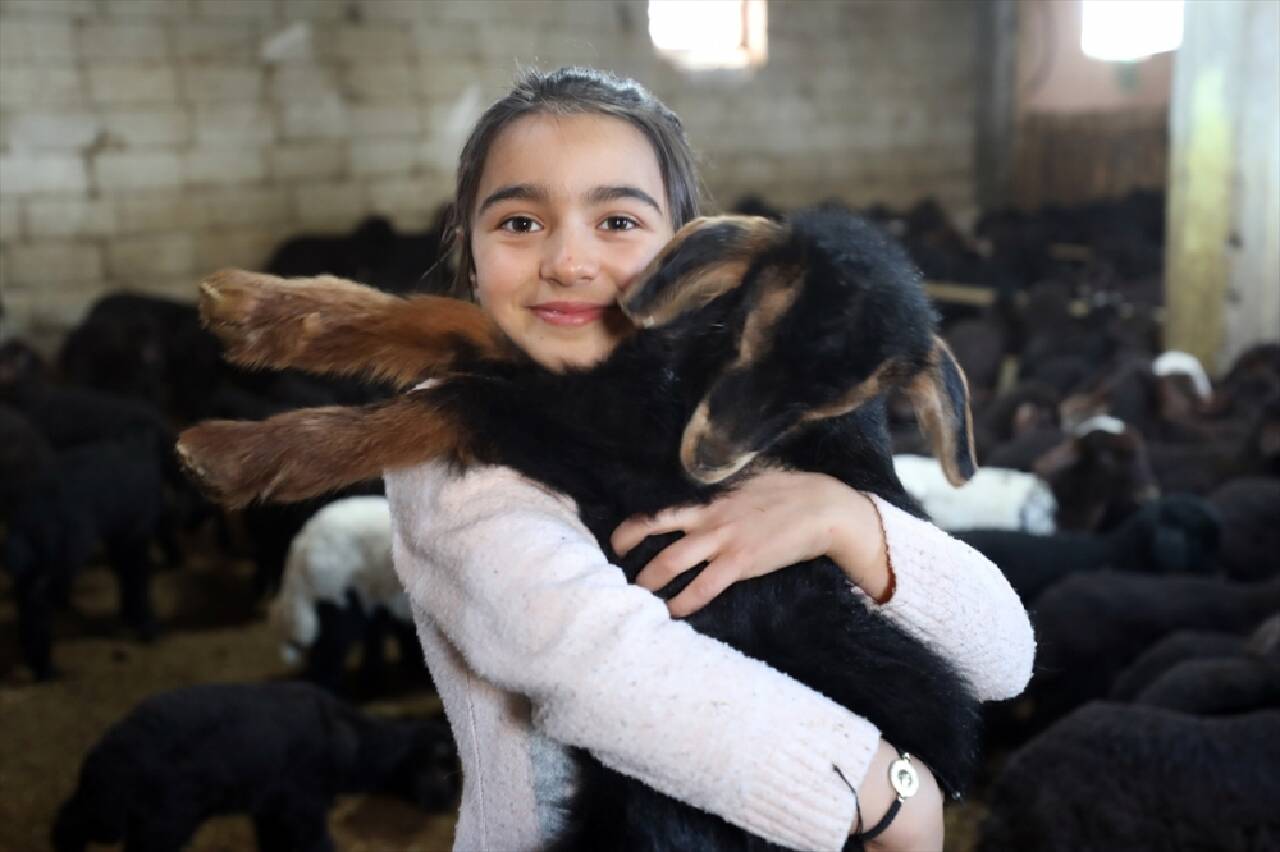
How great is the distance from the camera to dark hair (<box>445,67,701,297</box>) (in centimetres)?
153

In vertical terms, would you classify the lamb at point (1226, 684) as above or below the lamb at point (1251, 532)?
above

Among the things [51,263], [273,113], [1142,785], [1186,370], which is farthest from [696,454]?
[273,113]

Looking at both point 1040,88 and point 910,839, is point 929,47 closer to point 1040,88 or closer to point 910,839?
point 1040,88

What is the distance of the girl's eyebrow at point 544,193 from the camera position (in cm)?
146

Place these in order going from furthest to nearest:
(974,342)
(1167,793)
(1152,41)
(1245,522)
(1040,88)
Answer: (1040,88), (1152,41), (974,342), (1245,522), (1167,793)

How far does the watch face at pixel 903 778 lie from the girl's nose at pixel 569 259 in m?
0.64

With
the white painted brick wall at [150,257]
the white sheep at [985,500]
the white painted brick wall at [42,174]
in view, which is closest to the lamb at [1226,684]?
the white sheep at [985,500]

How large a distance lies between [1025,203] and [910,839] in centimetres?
1540

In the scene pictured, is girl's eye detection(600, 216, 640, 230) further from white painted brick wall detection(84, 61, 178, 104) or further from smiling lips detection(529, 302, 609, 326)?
white painted brick wall detection(84, 61, 178, 104)

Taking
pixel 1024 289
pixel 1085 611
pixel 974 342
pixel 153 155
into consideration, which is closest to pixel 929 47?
pixel 1024 289

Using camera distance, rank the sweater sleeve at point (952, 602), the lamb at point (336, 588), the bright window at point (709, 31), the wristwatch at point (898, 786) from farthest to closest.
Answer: the bright window at point (709, 31), the lamb at point (336, 588), the sweater sleeve at point (952, 602), the wristwatch at point (898, 786)

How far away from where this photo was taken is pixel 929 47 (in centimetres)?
1528

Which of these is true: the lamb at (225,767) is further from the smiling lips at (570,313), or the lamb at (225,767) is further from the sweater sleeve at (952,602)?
the sweater sleeve at (952,602)

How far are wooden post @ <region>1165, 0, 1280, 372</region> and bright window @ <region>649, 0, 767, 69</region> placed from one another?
20.4 ft
